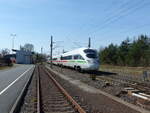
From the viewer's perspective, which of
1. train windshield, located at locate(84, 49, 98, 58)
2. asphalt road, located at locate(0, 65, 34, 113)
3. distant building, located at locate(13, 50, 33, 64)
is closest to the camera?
asphalt road, located at locate(0, 65, 34, 113)

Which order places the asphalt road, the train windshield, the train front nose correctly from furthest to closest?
1. the train windshield
2. the train front nose
3. the asphalt road

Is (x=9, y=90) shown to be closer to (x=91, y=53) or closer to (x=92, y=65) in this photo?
(x=92, y=65)

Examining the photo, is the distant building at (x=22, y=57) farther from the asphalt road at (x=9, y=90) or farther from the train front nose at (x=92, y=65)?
the asphalt road at (x=9, y=90)

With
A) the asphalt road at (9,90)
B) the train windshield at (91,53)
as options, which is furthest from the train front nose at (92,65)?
the asphalt road at (9,90)

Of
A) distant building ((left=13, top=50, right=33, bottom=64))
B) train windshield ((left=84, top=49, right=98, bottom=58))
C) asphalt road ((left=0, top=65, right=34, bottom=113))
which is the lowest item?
asphalt road ((left=0, top=65, right=34, bottom=113))

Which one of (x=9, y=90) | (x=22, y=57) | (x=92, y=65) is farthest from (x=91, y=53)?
(x=22, y=57)

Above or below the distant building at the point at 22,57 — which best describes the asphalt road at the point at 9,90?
below

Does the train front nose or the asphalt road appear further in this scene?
the train front nose

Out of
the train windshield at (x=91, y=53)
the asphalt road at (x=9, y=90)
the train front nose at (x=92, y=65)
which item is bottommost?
the asphalt road at (x=9, y=90)

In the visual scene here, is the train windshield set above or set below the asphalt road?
above

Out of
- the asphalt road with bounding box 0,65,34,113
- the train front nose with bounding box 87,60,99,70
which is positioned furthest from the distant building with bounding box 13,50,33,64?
the asphalt road with bounding box 0,65,34,113

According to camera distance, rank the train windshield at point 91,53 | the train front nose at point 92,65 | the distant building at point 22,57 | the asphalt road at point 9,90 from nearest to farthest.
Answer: the asphalt road at point 9,90
the train front nose at point 92,65
the train windshield at point 91,53
the distant building at point 22,57

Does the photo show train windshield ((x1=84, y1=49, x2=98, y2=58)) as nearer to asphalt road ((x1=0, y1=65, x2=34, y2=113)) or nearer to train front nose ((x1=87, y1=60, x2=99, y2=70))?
train front nose ((x1=87, y1=60, x2=99, y2=70))

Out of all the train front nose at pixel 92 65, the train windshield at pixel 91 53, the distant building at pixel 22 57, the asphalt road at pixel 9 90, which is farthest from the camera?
the distant building at pixel 22 57
